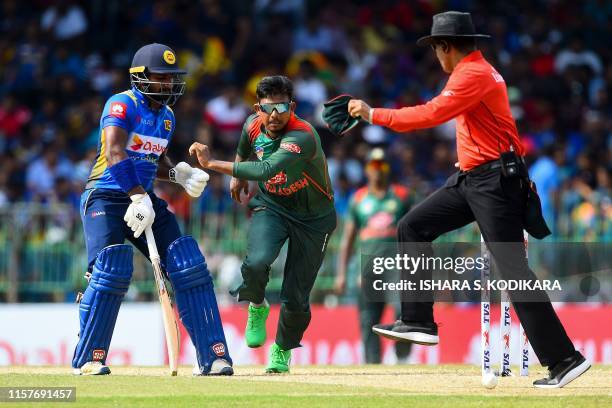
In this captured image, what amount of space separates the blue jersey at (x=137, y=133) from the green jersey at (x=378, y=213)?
483 centimetres

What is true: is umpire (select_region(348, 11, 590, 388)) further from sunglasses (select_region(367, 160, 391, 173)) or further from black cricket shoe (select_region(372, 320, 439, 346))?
sunglasses (select_region(367, 160, 391, 173))

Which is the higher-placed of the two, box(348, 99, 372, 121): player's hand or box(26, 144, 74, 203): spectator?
box(26, 144, 74, 203): spectator

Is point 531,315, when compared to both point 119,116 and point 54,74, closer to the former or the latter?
point 119,116

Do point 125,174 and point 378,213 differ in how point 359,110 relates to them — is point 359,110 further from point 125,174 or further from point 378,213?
point 378,213

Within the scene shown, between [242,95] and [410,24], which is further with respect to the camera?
[410,24]

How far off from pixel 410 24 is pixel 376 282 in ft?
28.3

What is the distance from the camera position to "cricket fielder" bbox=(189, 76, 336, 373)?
1030cm

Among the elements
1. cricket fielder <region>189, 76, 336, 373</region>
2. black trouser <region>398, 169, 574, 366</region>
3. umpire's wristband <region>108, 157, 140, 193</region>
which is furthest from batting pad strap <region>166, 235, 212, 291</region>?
black trouser <region>398, 169, 574, 366</region>

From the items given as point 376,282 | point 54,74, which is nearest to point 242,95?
point 54,74

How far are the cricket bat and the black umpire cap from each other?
1202mm

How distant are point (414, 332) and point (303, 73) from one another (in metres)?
11.1

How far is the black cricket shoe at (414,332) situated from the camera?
9109 millimetres

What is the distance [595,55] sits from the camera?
2139cm

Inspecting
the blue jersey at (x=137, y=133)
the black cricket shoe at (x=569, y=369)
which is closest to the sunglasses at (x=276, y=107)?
the blue jersey at (x=137, y=133)
